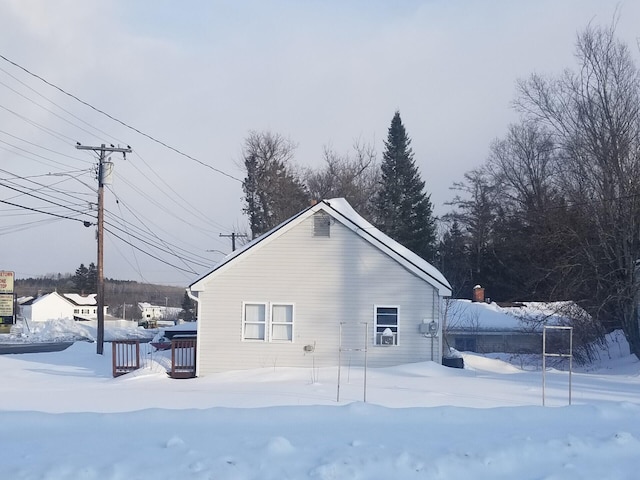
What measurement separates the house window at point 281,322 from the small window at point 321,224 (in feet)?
8.03

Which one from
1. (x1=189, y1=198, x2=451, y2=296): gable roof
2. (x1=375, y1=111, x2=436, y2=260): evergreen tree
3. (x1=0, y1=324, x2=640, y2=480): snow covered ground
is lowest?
(x1=0, y1=324, x2=640, y2=480): snow covered ground

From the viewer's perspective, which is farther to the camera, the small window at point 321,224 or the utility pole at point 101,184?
the utility pole at point 101,184

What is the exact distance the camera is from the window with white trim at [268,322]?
2228 centimetres

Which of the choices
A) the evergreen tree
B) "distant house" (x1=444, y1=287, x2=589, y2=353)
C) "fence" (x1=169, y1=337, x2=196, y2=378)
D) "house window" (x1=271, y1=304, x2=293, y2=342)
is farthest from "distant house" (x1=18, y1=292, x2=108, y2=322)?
"house window" (x1=271, y1=304, x2=293, y2=342)

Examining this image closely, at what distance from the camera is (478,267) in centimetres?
5856

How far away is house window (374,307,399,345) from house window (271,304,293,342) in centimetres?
265

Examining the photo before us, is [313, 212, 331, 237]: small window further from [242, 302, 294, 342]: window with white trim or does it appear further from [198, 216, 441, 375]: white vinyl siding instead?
[242, 302, 294, 342]: window with white trim

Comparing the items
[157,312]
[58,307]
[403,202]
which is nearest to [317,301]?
[403,202]

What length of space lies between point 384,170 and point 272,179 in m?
9.60

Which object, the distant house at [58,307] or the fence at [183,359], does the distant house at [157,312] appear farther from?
the fence at [183,359]

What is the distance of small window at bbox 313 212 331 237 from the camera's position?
22.5m

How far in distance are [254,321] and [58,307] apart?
81.1 metres

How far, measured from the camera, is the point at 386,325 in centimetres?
2227

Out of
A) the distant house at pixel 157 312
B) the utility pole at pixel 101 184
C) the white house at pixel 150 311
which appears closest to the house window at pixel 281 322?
the utility pole at pixel 101 184
